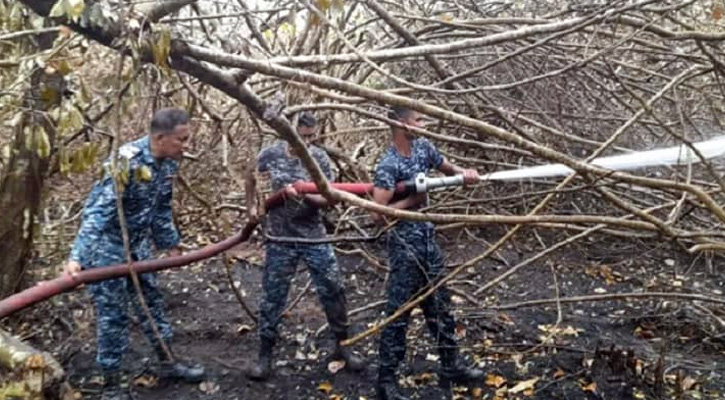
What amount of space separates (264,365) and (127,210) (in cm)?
126

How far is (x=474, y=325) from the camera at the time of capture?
5.26 m

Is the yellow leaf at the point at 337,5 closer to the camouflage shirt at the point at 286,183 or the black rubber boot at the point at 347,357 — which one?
the camouflage shirt at the point at 286,183

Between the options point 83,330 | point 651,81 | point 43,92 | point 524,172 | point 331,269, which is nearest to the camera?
point 43,92

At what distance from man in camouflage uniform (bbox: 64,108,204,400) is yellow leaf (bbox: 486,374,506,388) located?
1.83m

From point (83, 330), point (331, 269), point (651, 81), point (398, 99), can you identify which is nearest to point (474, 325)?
point (331, 269)

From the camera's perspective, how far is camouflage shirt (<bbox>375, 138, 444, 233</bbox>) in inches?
153

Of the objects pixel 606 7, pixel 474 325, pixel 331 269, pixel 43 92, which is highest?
pixel 606 7

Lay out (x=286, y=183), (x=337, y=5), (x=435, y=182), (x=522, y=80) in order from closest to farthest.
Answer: (x=337, y=5) → (x=435, y=182) → (x=286, y=183) → (x=522, y=80)

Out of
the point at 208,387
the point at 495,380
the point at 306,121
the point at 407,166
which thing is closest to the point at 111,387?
the point at 208,387

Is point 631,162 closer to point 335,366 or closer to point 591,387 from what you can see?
point 591,387

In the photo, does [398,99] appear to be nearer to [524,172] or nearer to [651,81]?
[524,172]

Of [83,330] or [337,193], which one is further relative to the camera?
[83,330]

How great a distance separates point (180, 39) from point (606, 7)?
2304mm

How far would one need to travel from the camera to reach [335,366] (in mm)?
4742
